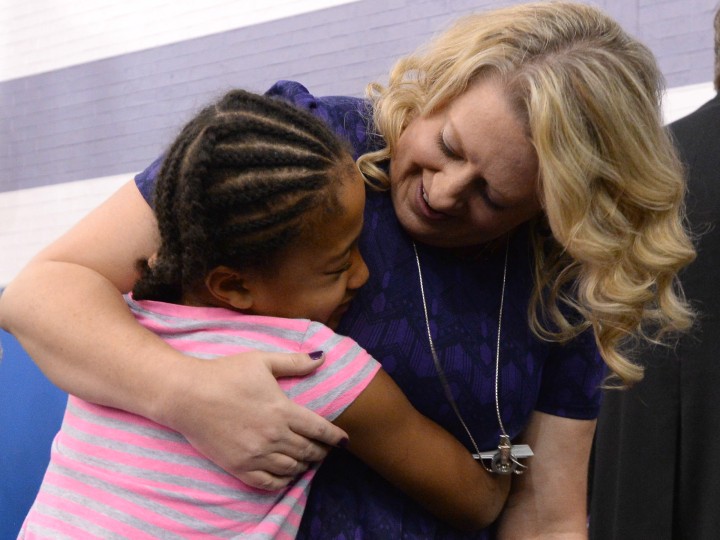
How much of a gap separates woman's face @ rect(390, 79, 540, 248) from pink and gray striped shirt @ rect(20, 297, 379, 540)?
236 mm

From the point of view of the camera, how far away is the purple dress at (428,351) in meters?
1.08

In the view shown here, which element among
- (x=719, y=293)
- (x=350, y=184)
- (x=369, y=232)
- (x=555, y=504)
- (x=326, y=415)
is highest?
(x=350, y=184)

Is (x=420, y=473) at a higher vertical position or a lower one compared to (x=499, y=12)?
lower

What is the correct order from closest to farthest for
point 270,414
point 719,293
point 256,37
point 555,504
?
point 270,414, point 555,504, point 719,293, point 256,37

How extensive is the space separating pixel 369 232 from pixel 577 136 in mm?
290

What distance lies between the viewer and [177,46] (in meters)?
2.32

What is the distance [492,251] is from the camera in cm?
123

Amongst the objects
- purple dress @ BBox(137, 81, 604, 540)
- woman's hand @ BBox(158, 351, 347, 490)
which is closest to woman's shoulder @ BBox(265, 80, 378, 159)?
purple dress @ BBox(137, 81, 604, 540)

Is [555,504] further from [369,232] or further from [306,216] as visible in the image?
[306,216]

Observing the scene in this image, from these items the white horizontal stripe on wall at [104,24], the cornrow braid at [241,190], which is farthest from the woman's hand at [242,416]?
the white horizontal stripe on wall at [104,24]

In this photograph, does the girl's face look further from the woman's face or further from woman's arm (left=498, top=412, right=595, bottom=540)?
woman's arm (left=498, top=412, right=595, bottom=540)

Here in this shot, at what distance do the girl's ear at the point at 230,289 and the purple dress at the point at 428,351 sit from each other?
163mm

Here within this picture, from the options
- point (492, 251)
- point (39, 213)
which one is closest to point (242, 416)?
point (492, 251)

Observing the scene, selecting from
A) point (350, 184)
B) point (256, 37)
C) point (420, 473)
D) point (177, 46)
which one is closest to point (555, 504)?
point (420, 473)
